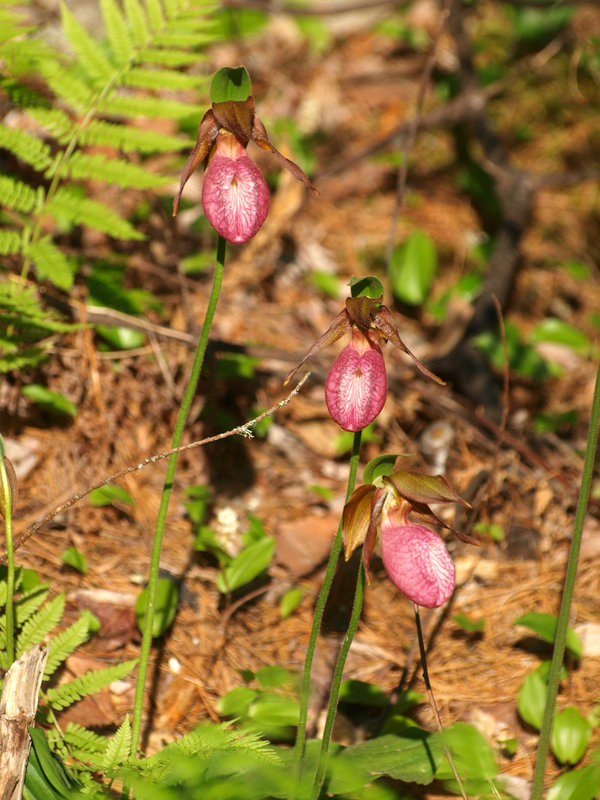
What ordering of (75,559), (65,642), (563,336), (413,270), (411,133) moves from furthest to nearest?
1. (413,270)
2. (563,336)
3. (411,133)
4. (75,559)
5. (65,642)

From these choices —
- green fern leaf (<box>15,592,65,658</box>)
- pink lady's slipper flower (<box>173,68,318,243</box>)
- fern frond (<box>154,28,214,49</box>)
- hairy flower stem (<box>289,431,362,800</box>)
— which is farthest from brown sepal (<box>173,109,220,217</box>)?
fern frond (<box>154,28,214,49</box>)

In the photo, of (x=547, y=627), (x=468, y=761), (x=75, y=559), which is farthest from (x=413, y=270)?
(x=468, y=761)

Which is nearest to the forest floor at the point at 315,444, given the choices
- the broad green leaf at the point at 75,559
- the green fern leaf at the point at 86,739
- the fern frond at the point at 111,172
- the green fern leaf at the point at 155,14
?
the broad green leaf at the point at 75,559

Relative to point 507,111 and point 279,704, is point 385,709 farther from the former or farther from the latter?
point 507,111

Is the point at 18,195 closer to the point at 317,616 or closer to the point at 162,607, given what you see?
the point at 162,607

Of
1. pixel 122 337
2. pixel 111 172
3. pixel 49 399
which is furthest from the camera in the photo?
pixel 122 337

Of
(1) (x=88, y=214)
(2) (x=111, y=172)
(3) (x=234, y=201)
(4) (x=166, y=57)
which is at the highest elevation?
(4) (x=166, y=57)

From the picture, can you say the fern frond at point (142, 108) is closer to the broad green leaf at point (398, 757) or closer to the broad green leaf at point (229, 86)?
the broad green leaf at point (229, 86)
